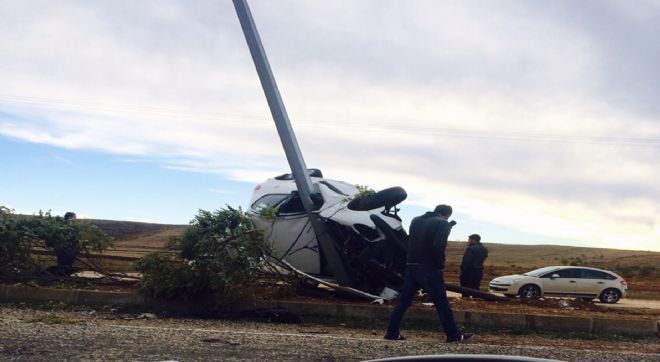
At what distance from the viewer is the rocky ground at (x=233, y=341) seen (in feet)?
24.3

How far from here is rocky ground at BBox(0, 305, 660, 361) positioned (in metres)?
7.42

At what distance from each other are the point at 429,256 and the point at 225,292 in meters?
3.18

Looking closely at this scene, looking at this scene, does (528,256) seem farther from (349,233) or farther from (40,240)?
(40,240)

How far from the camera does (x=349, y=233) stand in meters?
12.5

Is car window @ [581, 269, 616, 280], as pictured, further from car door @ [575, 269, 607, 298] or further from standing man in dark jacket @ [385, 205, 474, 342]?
standing man in dark jacket @ [385, 205, 474, 342]

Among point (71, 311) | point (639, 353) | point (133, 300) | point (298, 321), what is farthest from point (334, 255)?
point (639, 353)

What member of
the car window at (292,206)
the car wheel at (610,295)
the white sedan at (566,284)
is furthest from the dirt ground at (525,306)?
the car wheel at (610,295)

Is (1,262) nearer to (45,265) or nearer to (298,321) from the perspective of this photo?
(45,265)

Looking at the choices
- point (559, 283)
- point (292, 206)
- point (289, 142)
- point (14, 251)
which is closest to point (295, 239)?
point (292, 206)

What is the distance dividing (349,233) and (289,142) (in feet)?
6.16

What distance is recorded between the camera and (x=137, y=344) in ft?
25.6

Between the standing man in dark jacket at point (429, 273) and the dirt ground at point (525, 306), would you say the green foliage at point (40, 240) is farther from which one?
the standing man in dark jacket at point (429, 273)

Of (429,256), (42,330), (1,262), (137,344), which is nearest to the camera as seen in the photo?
(137,344)

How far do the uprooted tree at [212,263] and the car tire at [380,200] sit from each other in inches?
67.1
